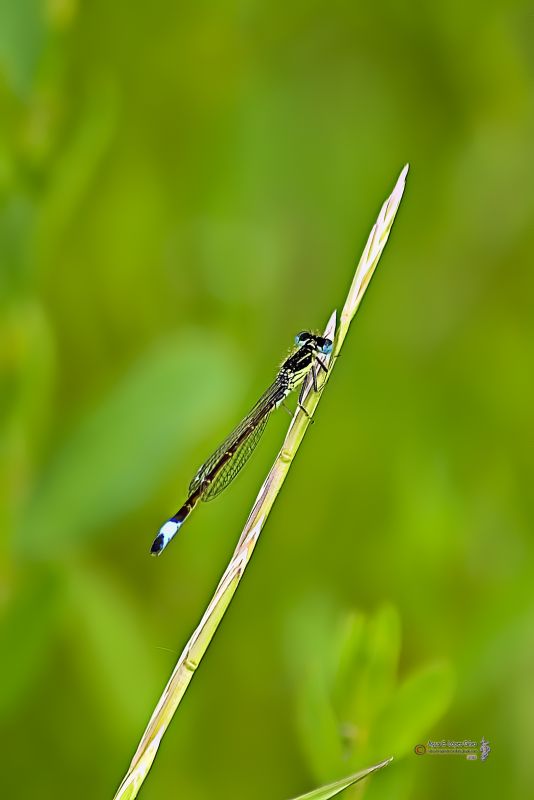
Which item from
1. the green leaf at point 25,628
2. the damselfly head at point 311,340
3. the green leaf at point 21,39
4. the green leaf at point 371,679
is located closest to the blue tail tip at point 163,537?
the green leaf at point 25,628

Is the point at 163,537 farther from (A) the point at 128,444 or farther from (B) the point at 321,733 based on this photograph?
(B) the point at 321,733

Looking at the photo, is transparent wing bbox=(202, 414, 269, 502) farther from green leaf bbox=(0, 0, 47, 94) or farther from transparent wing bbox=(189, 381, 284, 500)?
green leaf bbox=(0, 0, 47, 94)

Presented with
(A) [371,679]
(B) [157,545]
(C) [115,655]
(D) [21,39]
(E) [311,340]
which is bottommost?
(A) [371,679]

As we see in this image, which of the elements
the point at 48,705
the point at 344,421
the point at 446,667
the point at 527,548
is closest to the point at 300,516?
the point at 344,421

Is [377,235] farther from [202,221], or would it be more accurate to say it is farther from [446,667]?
[202,221]

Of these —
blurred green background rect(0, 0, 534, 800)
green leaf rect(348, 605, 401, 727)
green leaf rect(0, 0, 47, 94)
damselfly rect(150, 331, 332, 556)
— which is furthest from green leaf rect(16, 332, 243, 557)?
green leaf rect(348, 605, 401, 727)

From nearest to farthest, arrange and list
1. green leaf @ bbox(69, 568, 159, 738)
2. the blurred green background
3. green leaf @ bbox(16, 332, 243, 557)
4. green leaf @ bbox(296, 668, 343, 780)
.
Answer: green leaf @ bbox(296, 668, 343, 780) < the blurred green background < green leaf @ bbox(16, 332, 243, 557) < green leaf @ bbox(69, 568, 159, 738)

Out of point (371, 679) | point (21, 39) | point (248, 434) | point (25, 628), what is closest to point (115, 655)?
point (25, 628)
